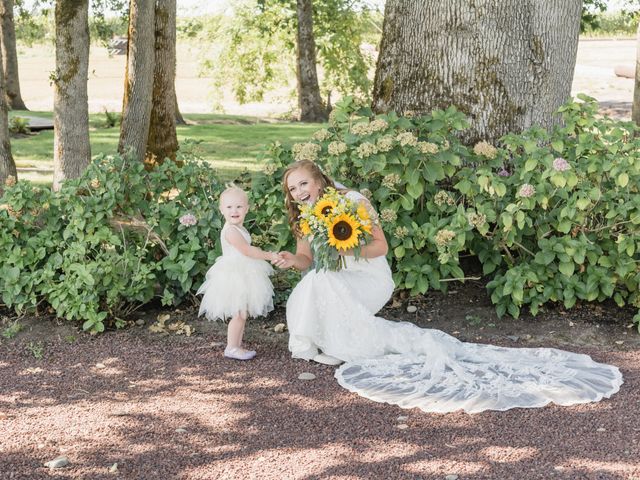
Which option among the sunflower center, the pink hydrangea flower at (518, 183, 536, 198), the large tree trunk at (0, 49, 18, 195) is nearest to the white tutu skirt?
the sunflower center

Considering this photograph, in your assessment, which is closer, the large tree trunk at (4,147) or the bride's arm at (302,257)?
the bride's arm at (302,257)

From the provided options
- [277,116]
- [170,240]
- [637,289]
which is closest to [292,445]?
[170,240]

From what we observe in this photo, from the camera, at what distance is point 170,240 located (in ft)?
19.7

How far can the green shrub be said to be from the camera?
571 cm

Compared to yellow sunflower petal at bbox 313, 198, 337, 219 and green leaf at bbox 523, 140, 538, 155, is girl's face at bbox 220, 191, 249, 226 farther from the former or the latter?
green leaf at bbox 523, 140, 538, 155

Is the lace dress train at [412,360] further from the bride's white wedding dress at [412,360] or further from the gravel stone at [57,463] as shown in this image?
the gravel stone at [57,463]

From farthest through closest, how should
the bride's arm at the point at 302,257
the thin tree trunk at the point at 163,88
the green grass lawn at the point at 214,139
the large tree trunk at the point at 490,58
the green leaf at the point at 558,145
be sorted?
the green grass lawn at the point at 214,139 → the thin tree trunk at the point at 163,88 → the large tree trunk at the point at 490,58 → the green leaf at the point at 558,145 → the bride's arm at the point at 302,257

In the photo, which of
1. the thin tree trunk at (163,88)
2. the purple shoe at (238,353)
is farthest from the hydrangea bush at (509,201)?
the thin tree trunk at (163,88)

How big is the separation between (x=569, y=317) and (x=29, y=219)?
3859 mm

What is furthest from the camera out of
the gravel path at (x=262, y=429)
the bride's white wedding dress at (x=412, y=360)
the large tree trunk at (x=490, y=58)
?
the large tree trunk at (x=490, y=58)

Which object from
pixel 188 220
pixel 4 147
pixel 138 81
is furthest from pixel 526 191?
pixel 138 81

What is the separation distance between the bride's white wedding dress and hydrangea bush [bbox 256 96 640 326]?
0.58 metres

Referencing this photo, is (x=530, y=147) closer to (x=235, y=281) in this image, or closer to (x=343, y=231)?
(x=343, y=231)

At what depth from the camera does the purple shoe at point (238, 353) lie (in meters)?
5.20
